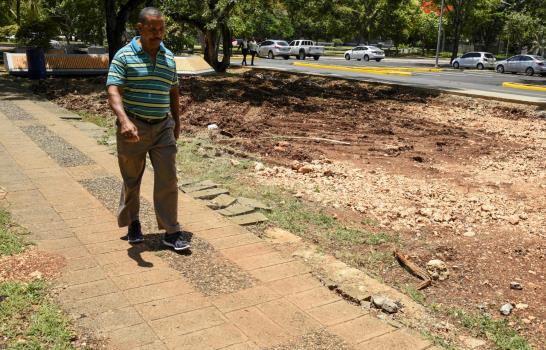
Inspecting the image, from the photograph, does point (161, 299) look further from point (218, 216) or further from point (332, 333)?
point (218, 216)

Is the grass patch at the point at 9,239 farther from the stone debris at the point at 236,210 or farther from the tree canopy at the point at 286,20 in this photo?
the tree canopy at the point at 286,20

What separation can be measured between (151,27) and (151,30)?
2 cm

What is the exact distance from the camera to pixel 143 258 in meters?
4.40

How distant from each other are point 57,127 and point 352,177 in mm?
5516

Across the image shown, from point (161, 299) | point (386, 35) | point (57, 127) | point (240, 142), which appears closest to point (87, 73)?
point (57, 127)

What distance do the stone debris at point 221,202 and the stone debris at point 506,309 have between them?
2827 millimetres

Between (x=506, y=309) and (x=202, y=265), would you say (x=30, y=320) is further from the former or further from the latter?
(x=506, y=309)

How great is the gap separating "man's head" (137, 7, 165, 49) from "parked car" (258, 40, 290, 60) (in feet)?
132

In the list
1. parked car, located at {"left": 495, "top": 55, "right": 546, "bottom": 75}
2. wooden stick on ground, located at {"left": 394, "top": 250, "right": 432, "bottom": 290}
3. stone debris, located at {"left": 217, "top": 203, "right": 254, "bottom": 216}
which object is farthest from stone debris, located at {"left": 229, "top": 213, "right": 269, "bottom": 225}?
parked car, located at {"left": 495, "top": 55, "right": 546, "bottom": 75}

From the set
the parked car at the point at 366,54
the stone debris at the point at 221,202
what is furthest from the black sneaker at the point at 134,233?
the parked car at the point at 366,54

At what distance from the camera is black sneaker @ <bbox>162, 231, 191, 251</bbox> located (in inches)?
176

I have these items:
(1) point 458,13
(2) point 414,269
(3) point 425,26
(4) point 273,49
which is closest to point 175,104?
(2) point 414,269

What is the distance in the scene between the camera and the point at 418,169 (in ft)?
26.9

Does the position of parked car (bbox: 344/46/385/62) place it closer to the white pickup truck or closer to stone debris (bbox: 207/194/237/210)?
the white pickup truck
